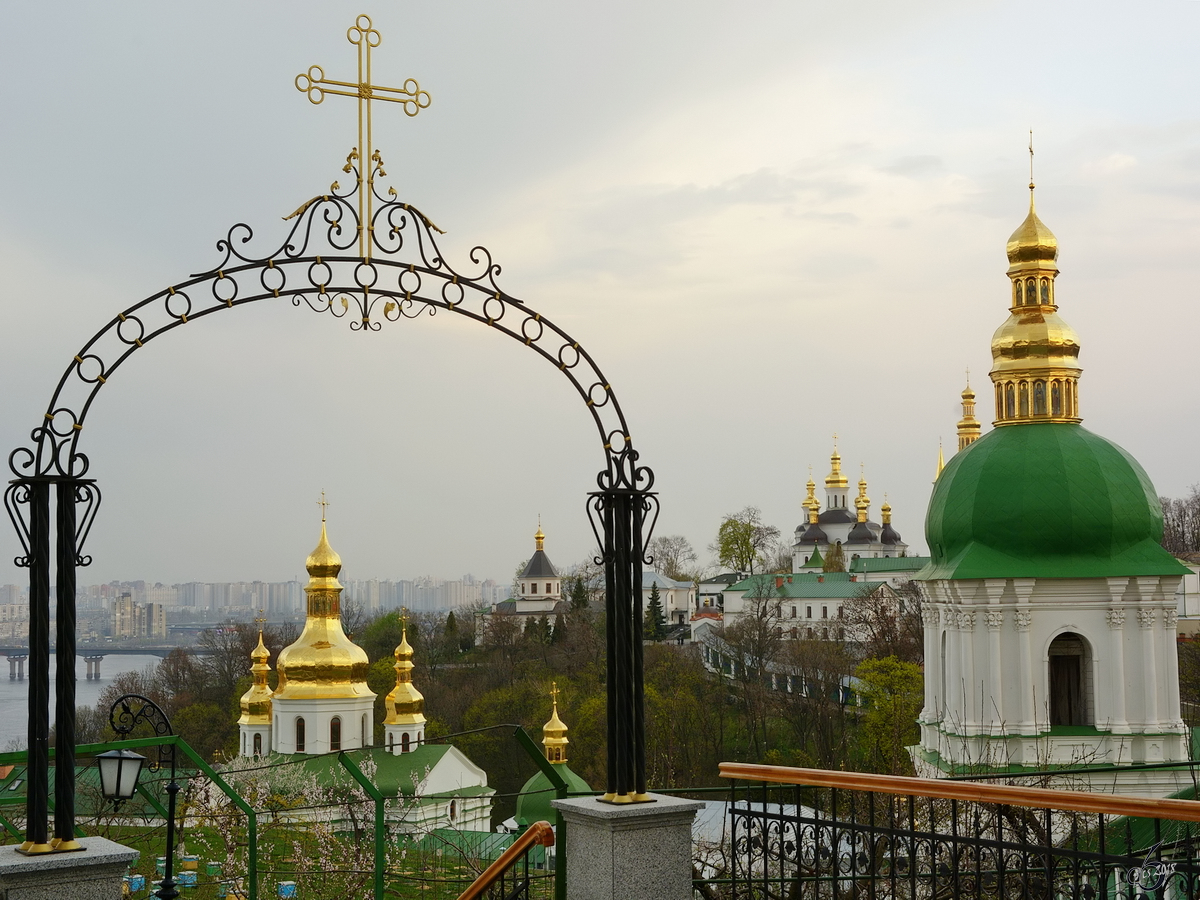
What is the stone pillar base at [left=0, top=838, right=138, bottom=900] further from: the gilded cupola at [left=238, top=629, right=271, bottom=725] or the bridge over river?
the bridge over river

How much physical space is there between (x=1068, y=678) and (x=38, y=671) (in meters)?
18.5

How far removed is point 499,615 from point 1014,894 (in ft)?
200

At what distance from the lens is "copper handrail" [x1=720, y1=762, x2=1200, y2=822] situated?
4188 mm

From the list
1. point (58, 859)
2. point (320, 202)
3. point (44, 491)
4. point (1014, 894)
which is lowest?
point (1014, 894)

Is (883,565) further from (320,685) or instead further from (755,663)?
(320,685)

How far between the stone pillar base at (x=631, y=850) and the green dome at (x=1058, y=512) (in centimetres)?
1555

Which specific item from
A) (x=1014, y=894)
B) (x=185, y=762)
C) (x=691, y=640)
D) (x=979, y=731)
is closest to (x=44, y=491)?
(x=1014, y=894)

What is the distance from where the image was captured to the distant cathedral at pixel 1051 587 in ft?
66.0

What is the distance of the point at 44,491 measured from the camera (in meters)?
5.67

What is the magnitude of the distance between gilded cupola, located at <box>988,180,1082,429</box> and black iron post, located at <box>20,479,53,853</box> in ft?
57.9

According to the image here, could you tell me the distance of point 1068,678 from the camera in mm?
21188

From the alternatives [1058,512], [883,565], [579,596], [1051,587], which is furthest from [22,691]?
[883,565]

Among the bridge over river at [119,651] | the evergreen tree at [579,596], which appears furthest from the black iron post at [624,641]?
the evergreen tree at [579,596]

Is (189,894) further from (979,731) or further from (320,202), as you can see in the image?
(979,731)
